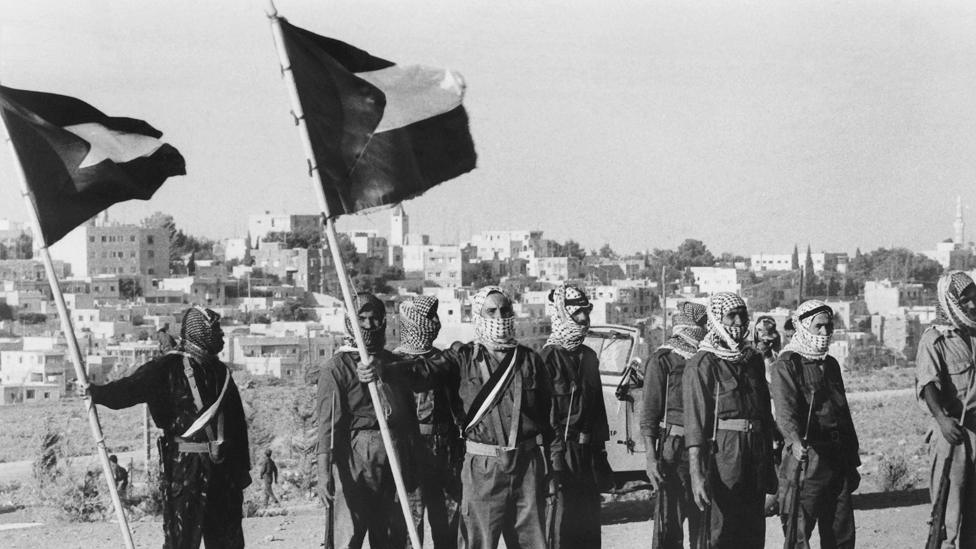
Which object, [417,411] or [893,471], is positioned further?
[893,471]

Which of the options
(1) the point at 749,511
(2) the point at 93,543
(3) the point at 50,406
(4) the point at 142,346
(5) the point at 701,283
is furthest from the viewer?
(5) the point at 701,283

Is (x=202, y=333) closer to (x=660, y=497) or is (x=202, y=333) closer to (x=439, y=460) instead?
(x=439, y=460)

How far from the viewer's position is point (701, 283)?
77125 mm

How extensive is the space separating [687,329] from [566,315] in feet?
5.22

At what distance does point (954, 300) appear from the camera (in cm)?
862

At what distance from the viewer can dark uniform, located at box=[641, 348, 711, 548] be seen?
29.7ft

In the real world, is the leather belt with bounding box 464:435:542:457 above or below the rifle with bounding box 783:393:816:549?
above

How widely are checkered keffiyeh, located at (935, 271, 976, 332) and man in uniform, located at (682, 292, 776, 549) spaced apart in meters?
1.37

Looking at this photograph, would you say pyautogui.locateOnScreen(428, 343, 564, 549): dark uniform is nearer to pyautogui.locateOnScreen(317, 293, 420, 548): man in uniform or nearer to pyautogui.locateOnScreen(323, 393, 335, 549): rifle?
pyautogui.locateOnScreen(317, 293, 420, 548): man in uniform

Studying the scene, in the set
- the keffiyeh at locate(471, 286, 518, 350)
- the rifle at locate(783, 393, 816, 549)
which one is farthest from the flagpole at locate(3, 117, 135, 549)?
the rifle at locate(783, 393, 816, 549)

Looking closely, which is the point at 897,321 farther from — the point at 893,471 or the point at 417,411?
the point at 417,411

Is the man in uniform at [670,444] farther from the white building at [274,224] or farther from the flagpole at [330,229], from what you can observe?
the white building at [274,224]

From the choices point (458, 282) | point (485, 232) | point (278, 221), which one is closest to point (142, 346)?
point (458, 282)

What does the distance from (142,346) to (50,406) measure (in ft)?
37.0
